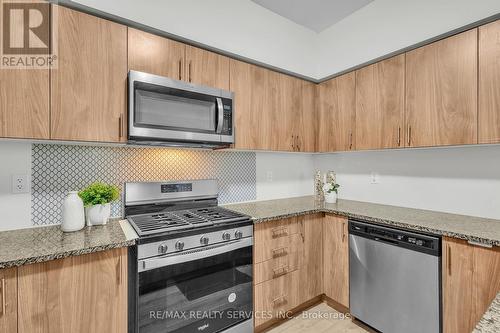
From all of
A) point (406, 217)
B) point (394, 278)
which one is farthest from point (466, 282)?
point (406, 217)

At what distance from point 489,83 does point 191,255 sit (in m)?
2.19

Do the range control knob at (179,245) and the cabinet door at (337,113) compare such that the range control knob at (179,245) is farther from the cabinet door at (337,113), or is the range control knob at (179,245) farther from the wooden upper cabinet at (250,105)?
the cabinet door at (337,113)

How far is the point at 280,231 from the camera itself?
6.55ft

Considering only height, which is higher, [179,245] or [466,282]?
[179,245]

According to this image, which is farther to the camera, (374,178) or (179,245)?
(374,178)

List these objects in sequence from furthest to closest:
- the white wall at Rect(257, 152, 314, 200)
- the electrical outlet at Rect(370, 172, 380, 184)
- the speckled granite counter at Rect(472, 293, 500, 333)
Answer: the white wall at Rect(257, 152, 314, 200), the electrical outlet at Rect(370, 172, 380, 184), the speckled granite counter at Rect(472, 293, 500, 333)

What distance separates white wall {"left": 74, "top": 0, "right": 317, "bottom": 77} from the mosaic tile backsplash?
916 millimetres

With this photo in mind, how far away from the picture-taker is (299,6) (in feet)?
7.91

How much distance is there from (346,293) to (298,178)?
1.31m

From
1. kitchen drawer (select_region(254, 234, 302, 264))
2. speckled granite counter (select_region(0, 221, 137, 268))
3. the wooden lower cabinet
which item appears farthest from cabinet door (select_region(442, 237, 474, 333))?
speckled granite counter (select_region(0, 221, 137, 268))

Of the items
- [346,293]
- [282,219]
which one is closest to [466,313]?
[346,293]

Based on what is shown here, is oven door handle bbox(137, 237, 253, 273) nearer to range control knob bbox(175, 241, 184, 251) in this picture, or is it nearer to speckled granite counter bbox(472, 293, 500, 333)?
range control knob bbox(175, 241, 184, 251)

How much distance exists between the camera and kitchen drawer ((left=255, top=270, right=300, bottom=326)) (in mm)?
1888

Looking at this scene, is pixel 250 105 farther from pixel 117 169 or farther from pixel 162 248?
pixel 162 248
